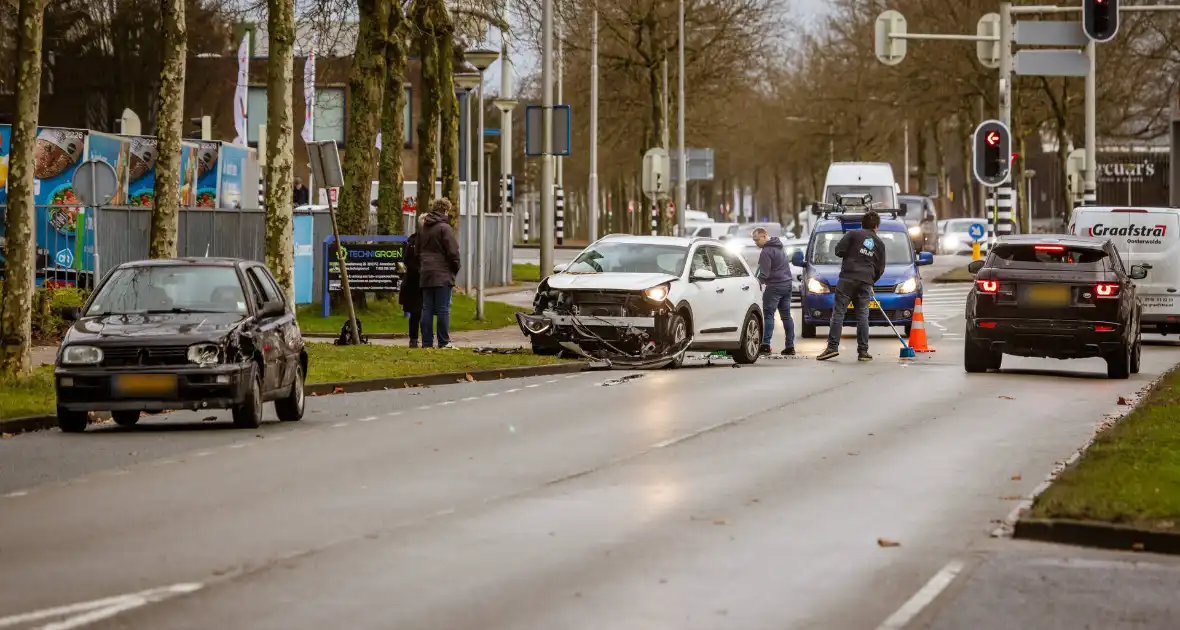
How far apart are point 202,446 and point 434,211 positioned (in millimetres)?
10950

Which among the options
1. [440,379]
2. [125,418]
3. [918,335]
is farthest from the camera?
[918,335]

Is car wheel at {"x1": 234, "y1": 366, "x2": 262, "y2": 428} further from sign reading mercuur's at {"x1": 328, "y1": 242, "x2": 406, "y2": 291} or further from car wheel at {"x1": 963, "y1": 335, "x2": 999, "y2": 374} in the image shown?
sign reading mercuur's at {"x1": 328, "y1": 242, "x2": 406, "y2": 291}

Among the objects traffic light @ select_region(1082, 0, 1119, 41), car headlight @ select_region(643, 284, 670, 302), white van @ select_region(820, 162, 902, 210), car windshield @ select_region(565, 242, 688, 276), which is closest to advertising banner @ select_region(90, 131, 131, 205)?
car windshield @ select_region(565, 242, 688, 276)

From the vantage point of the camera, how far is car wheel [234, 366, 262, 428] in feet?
52.2

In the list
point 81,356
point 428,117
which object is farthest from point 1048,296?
point 428,117

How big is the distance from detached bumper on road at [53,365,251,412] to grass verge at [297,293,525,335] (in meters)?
14.3

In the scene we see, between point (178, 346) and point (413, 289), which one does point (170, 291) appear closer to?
point (178, 346)

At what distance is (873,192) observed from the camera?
5709 centimetres

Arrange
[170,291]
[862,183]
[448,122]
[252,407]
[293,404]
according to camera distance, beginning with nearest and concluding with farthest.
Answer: [252,407]
[170,291]
[293,404]
[448,122]
[862,183]

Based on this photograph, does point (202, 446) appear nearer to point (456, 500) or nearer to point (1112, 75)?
point (456, 500)

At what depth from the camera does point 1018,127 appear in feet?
217

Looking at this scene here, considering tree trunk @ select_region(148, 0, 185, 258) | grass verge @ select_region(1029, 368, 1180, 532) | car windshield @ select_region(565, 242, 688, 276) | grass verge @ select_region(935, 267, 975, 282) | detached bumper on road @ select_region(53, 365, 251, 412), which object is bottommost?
grass verge @ select_region(1029, 368, 1180, 532)

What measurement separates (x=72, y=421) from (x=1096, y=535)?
904 cm

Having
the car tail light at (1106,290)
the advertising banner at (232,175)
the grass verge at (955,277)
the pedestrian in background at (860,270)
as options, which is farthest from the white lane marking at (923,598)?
the grass verge at (955,277)
